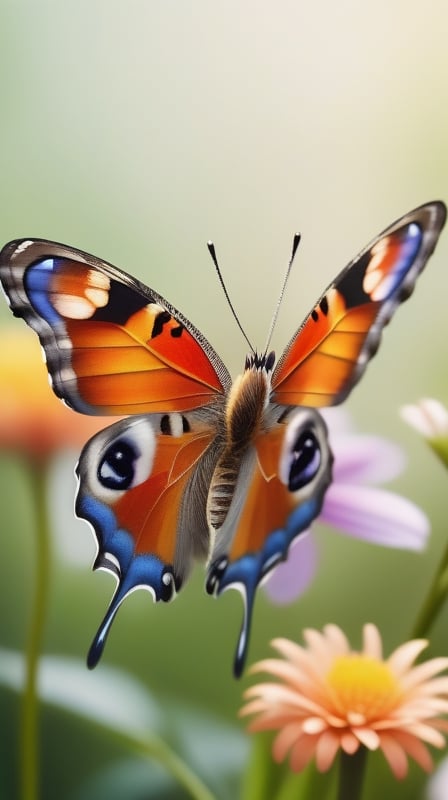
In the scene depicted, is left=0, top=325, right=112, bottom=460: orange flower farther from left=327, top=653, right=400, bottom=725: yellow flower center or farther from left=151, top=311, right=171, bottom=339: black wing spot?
left=327, top=653, right=400, bottom=725: yellow flower center

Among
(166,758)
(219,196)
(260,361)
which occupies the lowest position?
(166,758)

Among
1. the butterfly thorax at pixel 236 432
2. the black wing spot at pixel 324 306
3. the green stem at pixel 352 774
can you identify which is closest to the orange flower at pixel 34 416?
the butterfly thorax at pixel 236 432

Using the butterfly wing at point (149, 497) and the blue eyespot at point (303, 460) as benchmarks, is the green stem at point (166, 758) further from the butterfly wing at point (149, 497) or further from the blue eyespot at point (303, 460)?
the blue eyespot at point (303, 460)

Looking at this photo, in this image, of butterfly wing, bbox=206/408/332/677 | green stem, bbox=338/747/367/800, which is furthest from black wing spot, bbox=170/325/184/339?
green stem, bbox=338/747/367/800

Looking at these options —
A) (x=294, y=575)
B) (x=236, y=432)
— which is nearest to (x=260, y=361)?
(x=236, y=432)

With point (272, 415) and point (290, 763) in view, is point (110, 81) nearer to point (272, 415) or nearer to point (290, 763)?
point (272, 415)

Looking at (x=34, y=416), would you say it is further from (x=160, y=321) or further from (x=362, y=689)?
(x=362, y=689)

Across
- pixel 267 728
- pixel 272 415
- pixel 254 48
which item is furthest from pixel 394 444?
pixel 254 48
